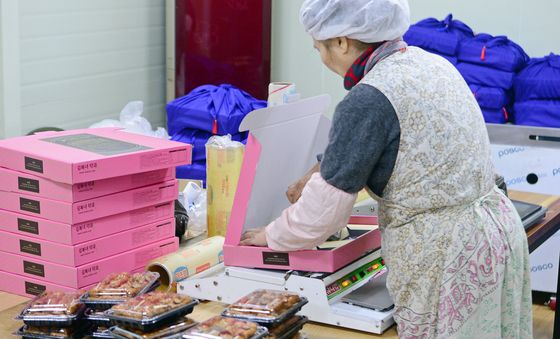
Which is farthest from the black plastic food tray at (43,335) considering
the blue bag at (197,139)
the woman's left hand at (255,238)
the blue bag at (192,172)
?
the blue bag at (197,139)

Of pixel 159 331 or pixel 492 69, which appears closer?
pixel 159 331

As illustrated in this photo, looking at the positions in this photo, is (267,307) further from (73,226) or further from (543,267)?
(543,267)

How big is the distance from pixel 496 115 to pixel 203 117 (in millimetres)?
1564

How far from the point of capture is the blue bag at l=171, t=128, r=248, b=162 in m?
3.66

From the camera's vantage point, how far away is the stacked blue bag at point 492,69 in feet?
14.1

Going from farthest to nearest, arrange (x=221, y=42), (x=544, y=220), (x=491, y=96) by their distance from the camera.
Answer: (x=221, y=42) → (x=491, y=96) → (x=544, y=220)

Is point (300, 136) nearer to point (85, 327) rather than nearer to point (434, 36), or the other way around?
point (85, 327)

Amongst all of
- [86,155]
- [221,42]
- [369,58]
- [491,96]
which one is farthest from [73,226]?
[221,42]

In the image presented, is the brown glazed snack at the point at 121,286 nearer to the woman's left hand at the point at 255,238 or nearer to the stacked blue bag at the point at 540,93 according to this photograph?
the woman's left hand at the point at 255,238

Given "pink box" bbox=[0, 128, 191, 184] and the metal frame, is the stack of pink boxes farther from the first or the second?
the metal frame

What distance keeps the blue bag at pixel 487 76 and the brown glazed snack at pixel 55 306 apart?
9.63 ft

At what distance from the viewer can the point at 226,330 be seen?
5.42 feet

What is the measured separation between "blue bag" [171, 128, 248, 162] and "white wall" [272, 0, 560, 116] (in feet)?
5.55

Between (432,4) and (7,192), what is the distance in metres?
3.27
